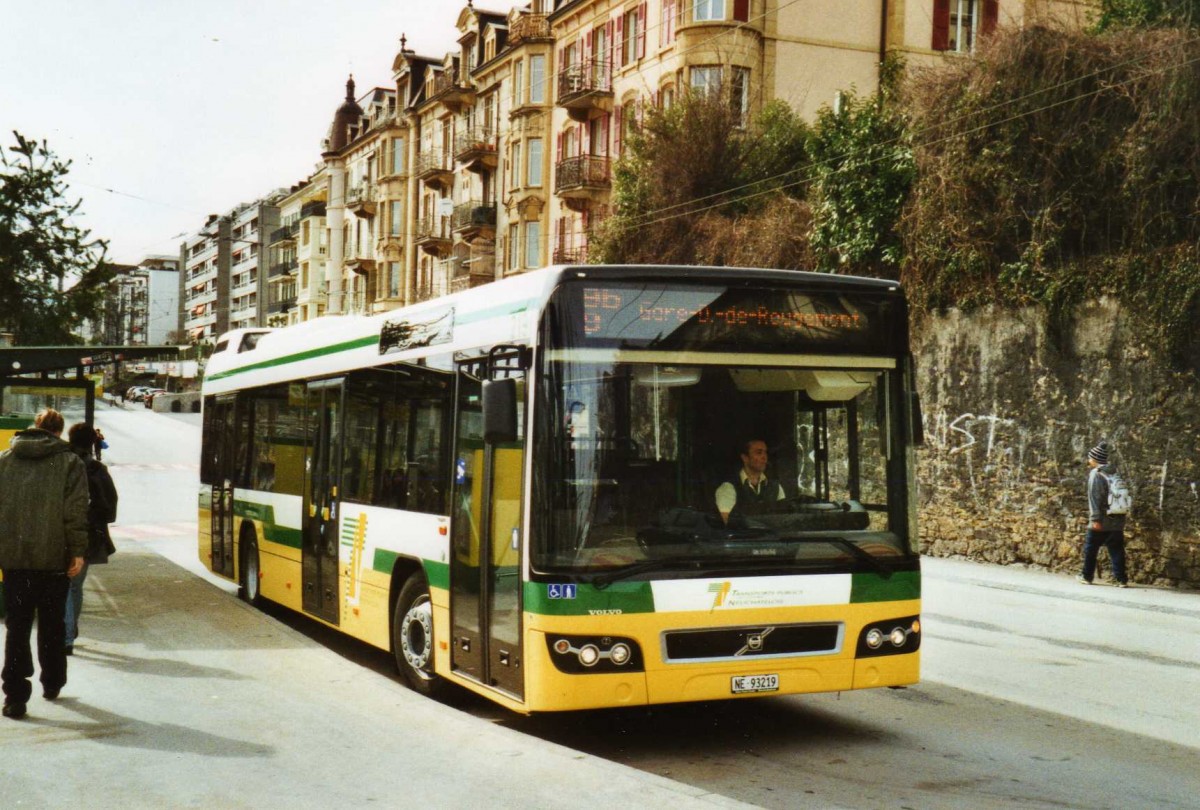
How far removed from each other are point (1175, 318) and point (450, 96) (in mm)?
43768

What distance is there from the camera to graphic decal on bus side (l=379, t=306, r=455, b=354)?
357 inches

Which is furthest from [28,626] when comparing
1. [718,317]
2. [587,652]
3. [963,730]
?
[963,730]

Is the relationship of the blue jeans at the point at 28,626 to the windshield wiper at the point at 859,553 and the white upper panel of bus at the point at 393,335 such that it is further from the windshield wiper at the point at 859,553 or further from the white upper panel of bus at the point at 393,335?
the windshield wiper at the point at 859,553

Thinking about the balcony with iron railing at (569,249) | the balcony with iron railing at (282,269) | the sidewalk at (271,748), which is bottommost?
the sidewalk at (271,748)

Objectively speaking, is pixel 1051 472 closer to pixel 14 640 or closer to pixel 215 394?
pixel 215 394

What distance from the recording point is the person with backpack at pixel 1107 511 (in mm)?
17625

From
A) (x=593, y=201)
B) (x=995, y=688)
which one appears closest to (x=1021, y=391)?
(x=995, y=688)

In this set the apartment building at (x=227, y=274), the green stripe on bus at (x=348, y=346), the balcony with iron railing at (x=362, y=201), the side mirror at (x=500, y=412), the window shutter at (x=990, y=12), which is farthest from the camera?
the apartment building at (x=227, y=274)

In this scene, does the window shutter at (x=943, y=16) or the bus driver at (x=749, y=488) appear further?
the window shutter at (x=943, y=16)

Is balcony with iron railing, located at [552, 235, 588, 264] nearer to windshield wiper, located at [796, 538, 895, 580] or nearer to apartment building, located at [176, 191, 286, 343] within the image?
windshield wiper, located at [796, 538, 895, 580]

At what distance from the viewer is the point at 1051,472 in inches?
767

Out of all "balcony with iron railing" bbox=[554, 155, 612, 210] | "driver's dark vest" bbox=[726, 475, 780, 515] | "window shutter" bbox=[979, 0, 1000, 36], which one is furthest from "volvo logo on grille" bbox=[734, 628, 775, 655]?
"balcony with iron railing" bbox=[554, 155, 612, 210]

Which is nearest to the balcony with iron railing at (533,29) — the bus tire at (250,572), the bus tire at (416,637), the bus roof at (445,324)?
the bus roof at (445,324)

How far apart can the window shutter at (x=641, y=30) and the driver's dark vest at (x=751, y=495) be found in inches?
1318
